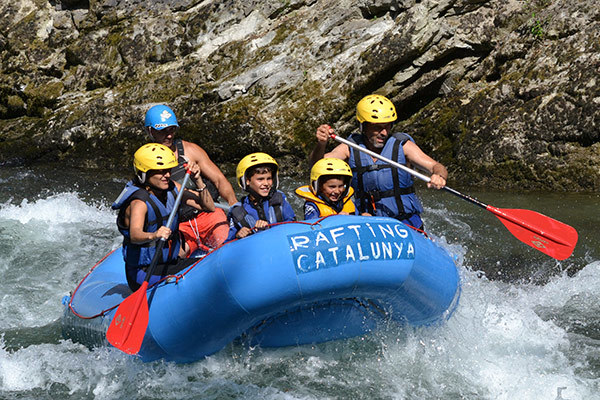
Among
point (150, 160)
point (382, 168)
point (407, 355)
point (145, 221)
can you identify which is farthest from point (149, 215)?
point (407, 355)

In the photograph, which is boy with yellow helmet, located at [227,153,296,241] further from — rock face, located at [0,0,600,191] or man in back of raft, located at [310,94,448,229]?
rock face, located at [0,0,600,191]

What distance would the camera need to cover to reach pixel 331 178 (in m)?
5.32

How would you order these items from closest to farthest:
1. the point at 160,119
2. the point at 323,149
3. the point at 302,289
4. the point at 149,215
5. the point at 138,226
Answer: the point at 302,289, the point at 138,226, the point at 149,215, the point at 323,149, the point at 160,119

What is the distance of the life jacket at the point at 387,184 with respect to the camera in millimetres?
5652

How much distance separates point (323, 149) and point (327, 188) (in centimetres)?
44

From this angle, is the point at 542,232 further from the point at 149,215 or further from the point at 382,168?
the point at 149,215

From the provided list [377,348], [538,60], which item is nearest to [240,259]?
[377,348]

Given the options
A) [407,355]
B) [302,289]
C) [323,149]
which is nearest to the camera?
[302,289]

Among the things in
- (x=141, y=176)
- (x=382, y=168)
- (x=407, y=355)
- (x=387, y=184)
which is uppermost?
(x=141, y=176)

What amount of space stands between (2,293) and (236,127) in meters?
5.13

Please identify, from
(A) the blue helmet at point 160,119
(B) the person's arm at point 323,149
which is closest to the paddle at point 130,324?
(A) the blue helmet at point 160,119

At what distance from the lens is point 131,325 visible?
15.4ft

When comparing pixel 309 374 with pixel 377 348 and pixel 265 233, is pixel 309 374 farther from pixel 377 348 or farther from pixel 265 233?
pixel 265 233

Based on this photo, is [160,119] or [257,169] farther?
[160,119]
